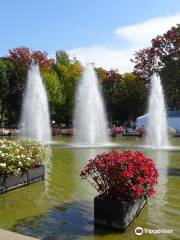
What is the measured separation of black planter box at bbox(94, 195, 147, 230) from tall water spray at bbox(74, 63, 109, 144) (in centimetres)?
2345

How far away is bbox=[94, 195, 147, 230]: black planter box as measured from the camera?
7914 millimetres

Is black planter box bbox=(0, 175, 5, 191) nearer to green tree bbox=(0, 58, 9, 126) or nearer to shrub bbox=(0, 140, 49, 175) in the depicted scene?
shrub bbox=(0, 140, 49, 175)

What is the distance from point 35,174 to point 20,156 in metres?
1.15

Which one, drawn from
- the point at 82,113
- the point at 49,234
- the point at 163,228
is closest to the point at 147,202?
the point at 163,228

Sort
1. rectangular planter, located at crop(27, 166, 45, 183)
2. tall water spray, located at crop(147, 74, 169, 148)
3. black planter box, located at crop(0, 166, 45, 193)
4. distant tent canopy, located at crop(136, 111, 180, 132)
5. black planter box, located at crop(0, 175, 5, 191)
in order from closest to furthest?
black planter box, located at crop(0, 175, 5, 191) → black planter box, located at crop(0, 166, 45, 193) → rectangular planter, located at crop(27, 166, 45, 183) → tall water spray, located at crop(147, 74, 169, 148) → distant tent canopy, located at crop(136, 111, 180, 132)

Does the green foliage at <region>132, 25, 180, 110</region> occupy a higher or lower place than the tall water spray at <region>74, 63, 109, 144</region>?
higher

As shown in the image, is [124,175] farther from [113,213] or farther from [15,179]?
[15,179]

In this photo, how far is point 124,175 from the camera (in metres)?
8.12

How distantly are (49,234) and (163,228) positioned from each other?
2327 millimetres

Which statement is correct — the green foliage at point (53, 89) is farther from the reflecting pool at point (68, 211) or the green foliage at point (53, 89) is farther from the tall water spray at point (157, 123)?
the reflecting pool at point (68, 211)

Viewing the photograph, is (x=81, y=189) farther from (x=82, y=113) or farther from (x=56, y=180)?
(x=82, y=113)

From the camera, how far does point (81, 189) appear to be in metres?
11.9

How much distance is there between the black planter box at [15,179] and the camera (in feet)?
36.9

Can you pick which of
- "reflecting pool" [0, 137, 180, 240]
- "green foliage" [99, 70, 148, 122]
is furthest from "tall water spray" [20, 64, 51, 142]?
"green foliage" [99, 70, 148, 122]
